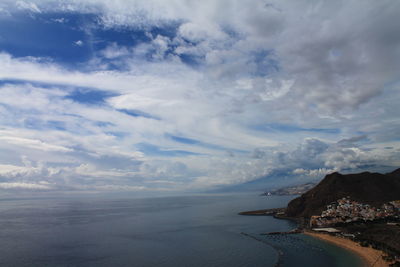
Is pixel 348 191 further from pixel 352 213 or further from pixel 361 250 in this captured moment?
Result: pixel 361 250

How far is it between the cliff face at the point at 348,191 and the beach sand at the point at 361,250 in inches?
2030

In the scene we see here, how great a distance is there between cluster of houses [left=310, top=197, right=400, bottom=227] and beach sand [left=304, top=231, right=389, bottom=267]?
2440 cm

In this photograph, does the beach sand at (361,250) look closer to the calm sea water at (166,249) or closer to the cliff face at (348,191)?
the calm sea water at (166,249)

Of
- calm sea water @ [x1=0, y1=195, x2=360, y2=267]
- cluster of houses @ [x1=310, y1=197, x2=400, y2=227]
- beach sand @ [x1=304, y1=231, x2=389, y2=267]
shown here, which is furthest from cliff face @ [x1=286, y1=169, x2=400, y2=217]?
calm sea water @ [x1=0, y1=195, x2=360, y2=267]

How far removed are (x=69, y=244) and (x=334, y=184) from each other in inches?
6362

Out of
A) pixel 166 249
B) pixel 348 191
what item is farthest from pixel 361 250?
pixel 348 191

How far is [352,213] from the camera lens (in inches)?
5300

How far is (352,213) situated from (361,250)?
185ft

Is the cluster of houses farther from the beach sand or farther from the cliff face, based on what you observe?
the beach sand

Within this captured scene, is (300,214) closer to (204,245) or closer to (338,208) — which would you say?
(338,208)

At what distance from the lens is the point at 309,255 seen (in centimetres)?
8262

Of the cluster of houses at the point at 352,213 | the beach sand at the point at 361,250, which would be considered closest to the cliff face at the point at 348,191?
the cluster of houses at the point at 352,213

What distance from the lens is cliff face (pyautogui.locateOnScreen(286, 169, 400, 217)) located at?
6481 inches

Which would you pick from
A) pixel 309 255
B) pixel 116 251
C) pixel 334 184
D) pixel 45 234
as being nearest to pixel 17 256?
pixel 116 251
